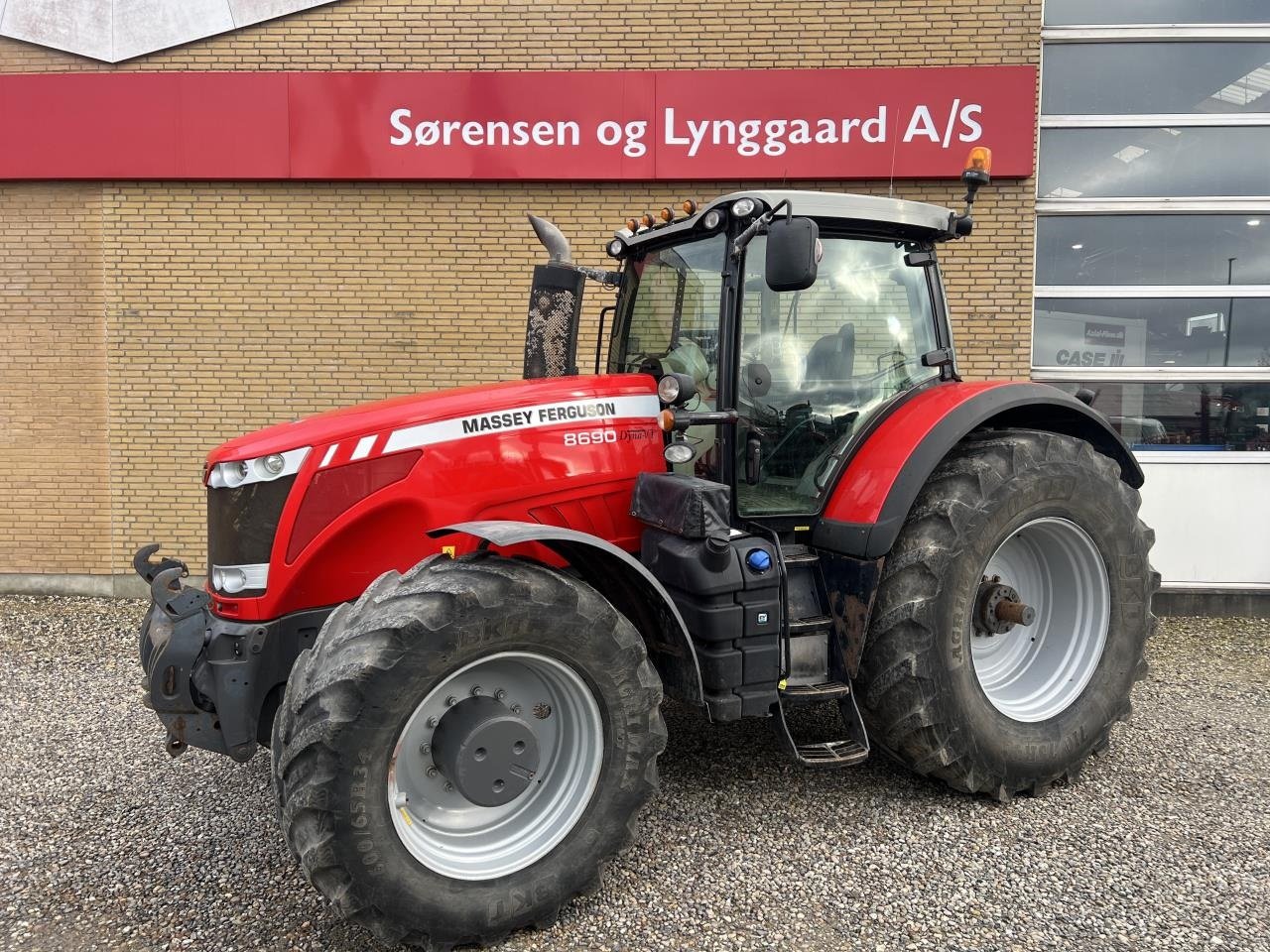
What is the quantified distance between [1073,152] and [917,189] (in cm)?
138

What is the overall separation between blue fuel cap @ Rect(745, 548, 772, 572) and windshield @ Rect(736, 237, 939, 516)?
0.29 m

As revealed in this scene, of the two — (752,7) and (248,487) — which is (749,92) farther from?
(248,487)

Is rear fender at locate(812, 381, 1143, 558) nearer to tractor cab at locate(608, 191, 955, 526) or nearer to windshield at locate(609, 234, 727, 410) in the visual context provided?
tractor cab at locate(608, 191, 955, 526)

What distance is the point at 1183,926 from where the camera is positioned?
247cm

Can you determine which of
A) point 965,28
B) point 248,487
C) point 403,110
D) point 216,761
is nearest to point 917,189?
point 965,28

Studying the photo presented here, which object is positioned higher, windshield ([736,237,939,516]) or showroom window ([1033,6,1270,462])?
showroom window ([1033,6,1270,462])

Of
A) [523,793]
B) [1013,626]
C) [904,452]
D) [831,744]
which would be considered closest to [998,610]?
[1013,626]

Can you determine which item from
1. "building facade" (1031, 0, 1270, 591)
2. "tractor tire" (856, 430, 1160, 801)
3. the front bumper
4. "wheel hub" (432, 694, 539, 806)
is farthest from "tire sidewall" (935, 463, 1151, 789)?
"building facade" (1031, 0, 1270, 591)

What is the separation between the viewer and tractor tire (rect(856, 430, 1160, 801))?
3.04 meters

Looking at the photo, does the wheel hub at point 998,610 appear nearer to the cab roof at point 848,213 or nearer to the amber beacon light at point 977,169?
the cab roof at point 848,213

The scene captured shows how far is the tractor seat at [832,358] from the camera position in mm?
3291

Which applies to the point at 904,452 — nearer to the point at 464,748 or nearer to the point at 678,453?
the point at 678,453

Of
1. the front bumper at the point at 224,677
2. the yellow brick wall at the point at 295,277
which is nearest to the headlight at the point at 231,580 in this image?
the front bumper at the point at 224,677

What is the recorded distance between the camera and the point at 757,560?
2.92 m
